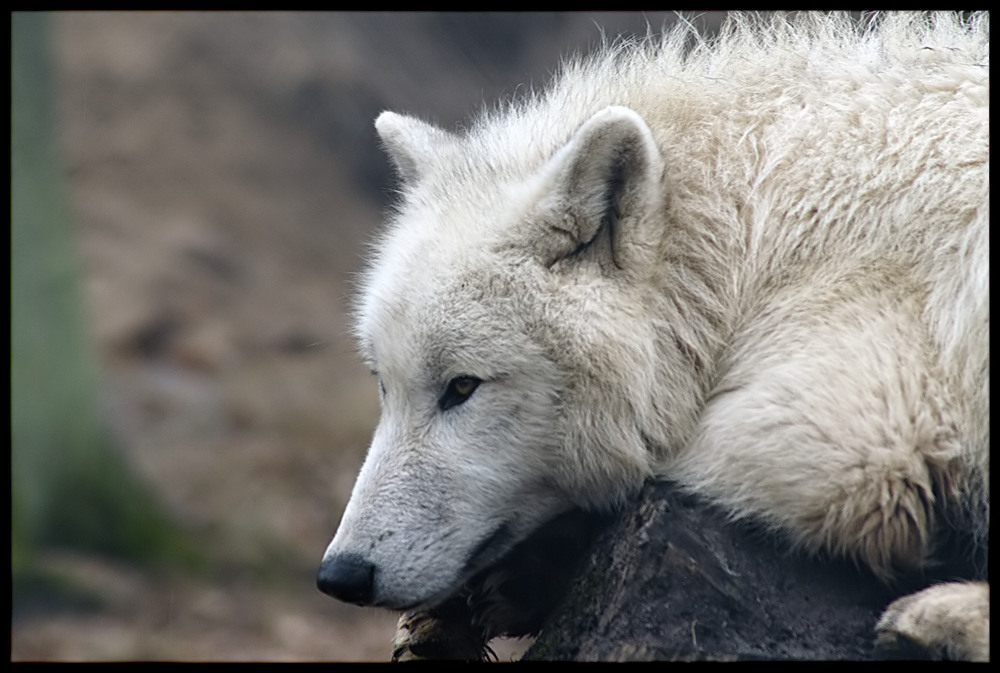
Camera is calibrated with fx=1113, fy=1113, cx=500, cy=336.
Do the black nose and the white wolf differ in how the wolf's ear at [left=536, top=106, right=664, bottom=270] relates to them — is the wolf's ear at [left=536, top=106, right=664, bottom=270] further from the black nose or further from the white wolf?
the black nose

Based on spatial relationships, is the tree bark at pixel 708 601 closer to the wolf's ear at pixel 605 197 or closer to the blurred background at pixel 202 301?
the wolf's ear at pixel 605 197

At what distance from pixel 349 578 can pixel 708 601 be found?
48.8 inches

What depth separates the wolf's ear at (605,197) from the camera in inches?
154

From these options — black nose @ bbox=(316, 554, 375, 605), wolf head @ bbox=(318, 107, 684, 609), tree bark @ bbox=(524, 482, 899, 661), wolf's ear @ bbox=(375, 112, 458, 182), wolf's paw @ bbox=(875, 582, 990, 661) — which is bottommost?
wolf's paw @ bbox=(875, 582, 990, 661)

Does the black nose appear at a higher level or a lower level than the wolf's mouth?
higher

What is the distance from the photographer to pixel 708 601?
351 cm

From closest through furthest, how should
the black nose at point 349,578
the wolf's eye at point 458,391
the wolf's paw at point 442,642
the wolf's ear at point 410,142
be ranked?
the black nose at point 349,578 < the wolf's eye at point 458,391 < the wolf's paw at point 442,642 < the wolf's ear at point 410,142

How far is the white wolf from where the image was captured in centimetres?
357

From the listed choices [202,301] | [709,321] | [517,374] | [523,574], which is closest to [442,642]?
[523,574]

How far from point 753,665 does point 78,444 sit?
788 centimetres

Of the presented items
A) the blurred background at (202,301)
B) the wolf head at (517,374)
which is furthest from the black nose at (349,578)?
the blurred background at (202,301)

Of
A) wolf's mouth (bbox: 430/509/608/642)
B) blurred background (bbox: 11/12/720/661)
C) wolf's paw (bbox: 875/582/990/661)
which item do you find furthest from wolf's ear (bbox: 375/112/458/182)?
wolf's paw (bbox: 875/582/990/661)

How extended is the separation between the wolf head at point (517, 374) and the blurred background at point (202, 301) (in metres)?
1.76

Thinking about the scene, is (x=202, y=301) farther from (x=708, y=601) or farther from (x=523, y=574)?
(x=708, y=601)
